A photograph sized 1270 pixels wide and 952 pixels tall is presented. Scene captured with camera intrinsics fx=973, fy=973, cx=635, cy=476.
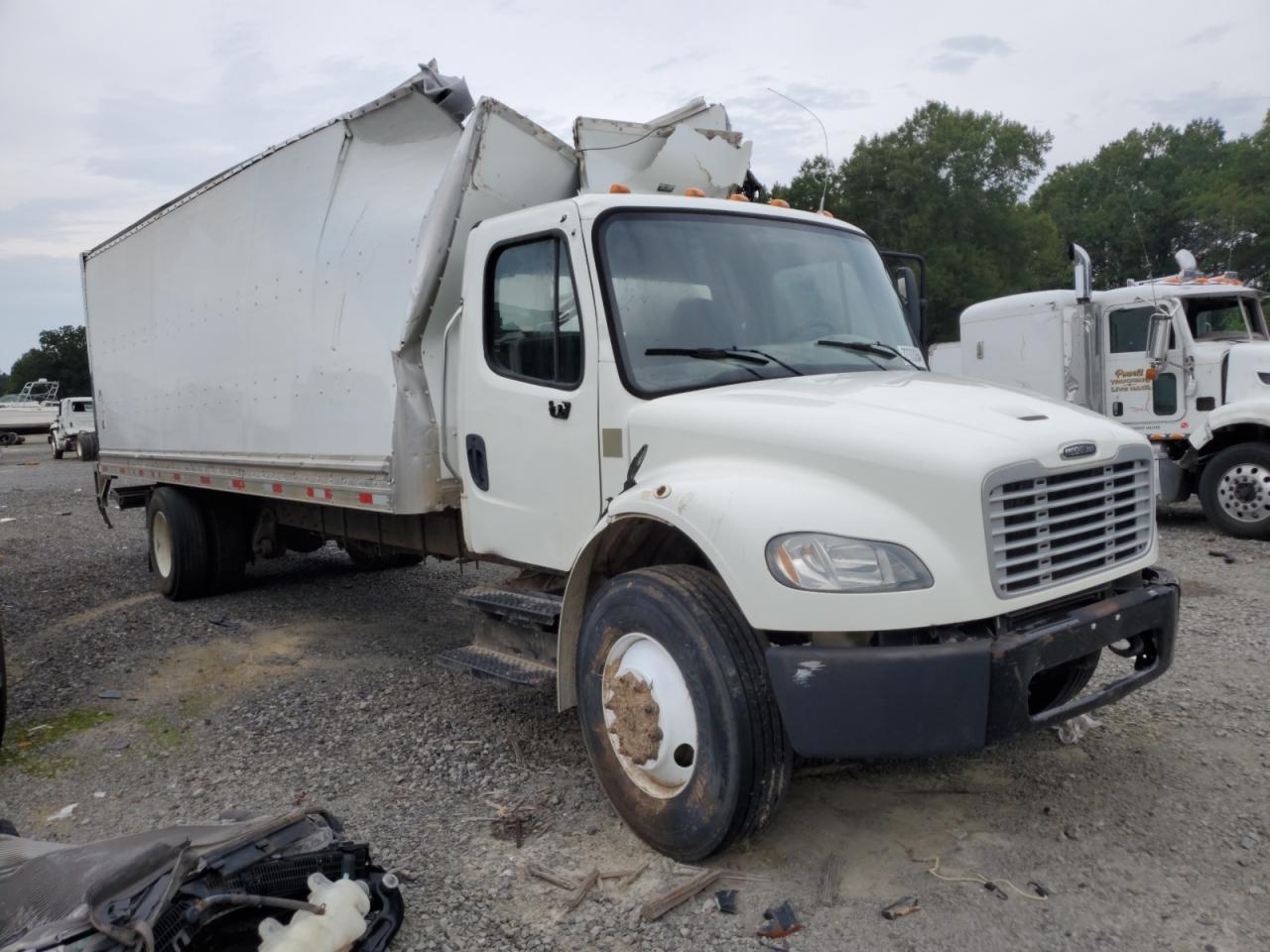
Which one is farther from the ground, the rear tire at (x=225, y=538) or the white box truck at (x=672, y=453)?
the white box truck at (x=672, y=453)

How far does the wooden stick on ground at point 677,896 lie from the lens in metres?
3.19

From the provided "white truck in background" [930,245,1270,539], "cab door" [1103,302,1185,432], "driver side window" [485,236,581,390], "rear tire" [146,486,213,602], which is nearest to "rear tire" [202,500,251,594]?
"rear tire" [146,486,213,602]

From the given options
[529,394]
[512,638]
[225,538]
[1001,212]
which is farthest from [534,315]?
[1001,212]

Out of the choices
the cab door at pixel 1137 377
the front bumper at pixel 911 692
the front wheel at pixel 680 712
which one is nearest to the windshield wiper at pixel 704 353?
the front wheel at pixel 680 712

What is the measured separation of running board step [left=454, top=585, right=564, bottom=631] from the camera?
4.20 m

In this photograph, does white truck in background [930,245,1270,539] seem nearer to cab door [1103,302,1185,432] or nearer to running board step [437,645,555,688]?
cab door [1103,302,1185,432]

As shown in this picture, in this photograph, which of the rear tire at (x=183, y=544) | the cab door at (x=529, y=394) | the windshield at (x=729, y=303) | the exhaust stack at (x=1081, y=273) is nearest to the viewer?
Answer: the windshield at (x=729, y=303)

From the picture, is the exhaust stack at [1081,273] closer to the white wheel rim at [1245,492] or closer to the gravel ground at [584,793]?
the white wheel rim at [1245,492]

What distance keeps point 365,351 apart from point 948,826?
3.73 m

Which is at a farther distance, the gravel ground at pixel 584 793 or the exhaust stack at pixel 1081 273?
the exhaust stack at pixel 1081 273

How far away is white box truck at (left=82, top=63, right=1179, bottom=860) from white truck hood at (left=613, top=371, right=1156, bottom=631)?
1 cm

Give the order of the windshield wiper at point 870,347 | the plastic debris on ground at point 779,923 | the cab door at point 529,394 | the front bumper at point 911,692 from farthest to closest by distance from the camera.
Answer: the windshield wiper at point 870,347 → the cab door at point 529,394 → the plastic debris on ground at point 779,923 → the front bumper at point 911,692

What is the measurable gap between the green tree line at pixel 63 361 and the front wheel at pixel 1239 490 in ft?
253

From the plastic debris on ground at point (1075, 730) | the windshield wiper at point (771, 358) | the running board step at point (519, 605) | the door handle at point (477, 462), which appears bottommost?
the plastic debris on ground at point (1075, 730)
